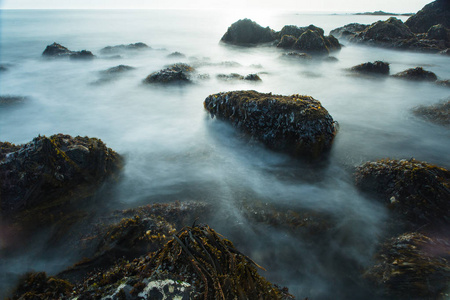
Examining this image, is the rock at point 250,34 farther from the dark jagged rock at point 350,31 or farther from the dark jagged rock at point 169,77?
the dark jagged rock at point 169,77

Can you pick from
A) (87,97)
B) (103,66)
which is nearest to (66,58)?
(103,66)

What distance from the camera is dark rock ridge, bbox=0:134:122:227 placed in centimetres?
429

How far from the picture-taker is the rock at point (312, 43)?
22344mm

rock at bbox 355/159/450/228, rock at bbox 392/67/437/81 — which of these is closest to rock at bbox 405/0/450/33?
rock at bbox 392/67/437/81

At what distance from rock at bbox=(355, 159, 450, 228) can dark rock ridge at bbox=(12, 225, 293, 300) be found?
9.60ft

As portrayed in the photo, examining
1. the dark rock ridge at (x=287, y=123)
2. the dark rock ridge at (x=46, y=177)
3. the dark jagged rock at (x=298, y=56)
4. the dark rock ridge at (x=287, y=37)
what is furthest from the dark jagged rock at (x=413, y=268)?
the dark rock ridge at (x=287, y=37)

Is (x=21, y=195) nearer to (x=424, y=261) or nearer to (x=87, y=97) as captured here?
(x=424, y=261)

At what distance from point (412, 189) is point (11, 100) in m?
15.3

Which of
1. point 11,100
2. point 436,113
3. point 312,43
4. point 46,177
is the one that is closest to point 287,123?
point 46,177

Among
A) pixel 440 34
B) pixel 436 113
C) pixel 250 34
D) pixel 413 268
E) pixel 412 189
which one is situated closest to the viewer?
pixel 413 268

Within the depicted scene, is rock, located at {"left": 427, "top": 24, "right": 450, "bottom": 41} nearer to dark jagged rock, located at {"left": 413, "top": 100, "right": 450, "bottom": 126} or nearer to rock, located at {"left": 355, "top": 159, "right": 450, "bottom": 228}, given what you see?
dark jagged rock, located at {"left": 413, "top": 100, "right": 450, "bottom": 126}

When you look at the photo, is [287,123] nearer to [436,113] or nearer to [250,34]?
[436,113]

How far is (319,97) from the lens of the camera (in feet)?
37.0

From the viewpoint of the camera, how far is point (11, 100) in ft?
35.5
